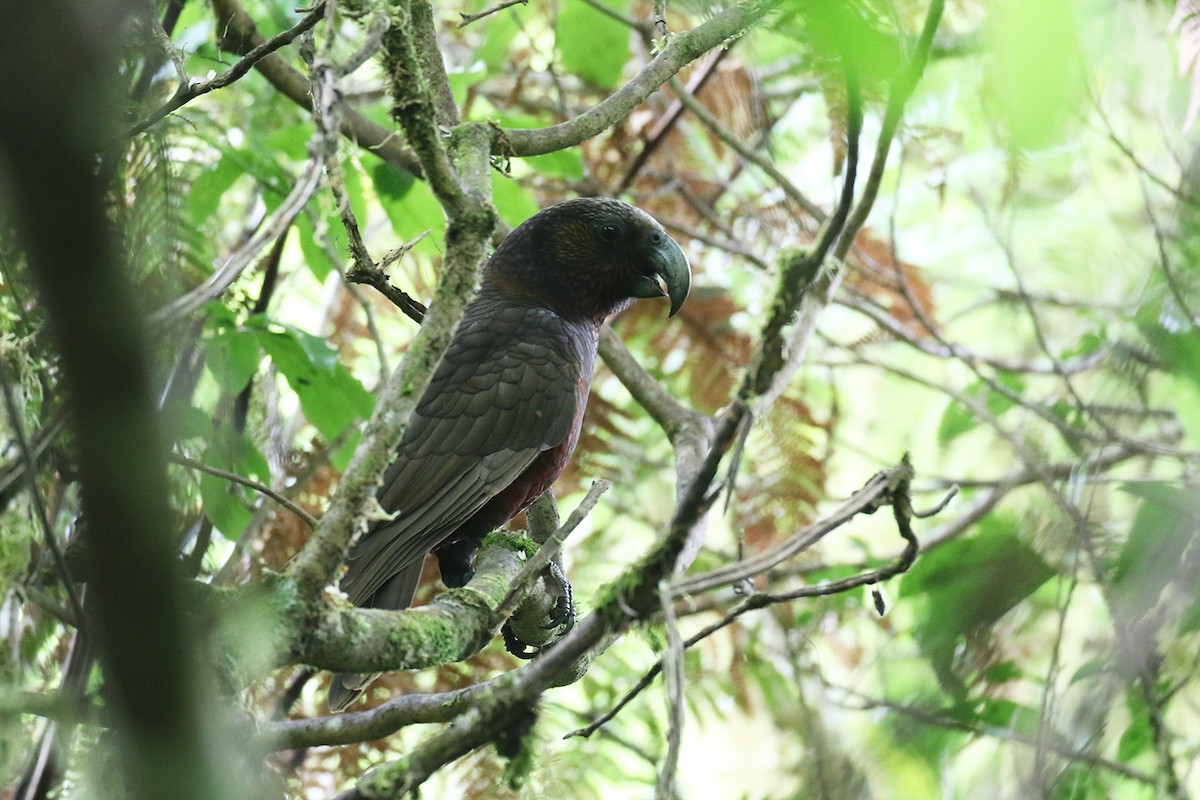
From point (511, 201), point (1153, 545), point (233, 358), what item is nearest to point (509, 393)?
point (511, 201)

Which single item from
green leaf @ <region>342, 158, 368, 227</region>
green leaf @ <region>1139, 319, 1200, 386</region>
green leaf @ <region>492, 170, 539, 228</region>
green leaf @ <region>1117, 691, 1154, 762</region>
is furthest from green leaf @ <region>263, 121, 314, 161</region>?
green leaf @ <region>1117, 691, 1154, 762</region>

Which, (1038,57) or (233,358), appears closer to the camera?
(1038,57)

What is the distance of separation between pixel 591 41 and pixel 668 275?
1.56m

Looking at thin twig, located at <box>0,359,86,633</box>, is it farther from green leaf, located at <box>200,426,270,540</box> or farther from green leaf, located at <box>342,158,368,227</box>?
green leaf, located at <box>342,158,368,227</box>

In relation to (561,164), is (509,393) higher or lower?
lower

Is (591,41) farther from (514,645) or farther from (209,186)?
(514,645)

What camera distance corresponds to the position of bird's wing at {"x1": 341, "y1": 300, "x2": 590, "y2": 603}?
11.3 feet

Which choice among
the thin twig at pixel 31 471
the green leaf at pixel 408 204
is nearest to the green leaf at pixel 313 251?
the green leaf at pixel 408 204

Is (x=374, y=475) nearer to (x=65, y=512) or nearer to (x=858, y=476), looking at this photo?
(x=65, y=512)

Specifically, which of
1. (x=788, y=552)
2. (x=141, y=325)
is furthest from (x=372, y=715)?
(x=141, y=325)

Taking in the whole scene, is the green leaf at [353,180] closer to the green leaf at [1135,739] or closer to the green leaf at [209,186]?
the green leaf at [209,186]

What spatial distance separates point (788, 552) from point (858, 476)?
6.69 metres

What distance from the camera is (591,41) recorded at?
523 cm

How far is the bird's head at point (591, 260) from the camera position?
4.41 metres
